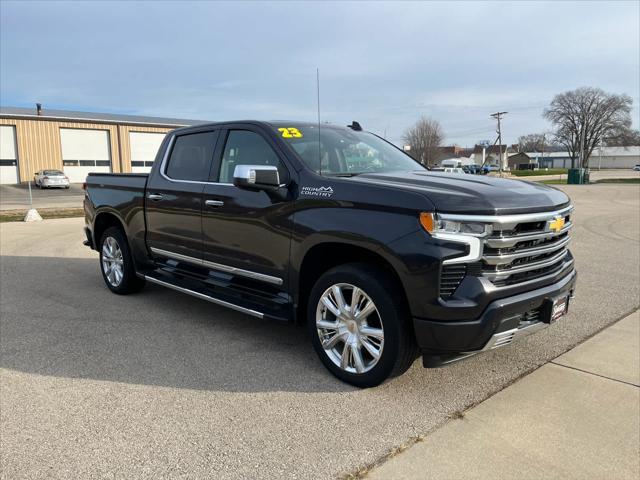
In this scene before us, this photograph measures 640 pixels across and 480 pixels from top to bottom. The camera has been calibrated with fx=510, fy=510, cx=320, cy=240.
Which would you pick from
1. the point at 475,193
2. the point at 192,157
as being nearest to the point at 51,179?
the point at 192,157

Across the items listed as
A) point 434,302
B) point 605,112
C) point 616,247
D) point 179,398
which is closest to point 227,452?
point 179,398

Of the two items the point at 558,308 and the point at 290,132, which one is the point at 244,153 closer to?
the point at 290,132

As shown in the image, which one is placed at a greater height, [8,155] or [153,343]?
[8,155]

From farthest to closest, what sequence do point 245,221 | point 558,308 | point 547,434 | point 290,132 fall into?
point 290,132 → point 245,221 → point 558,308 → point 547,434

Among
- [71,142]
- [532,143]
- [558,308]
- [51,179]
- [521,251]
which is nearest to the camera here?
[521,251]

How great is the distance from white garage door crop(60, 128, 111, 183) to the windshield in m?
43.4

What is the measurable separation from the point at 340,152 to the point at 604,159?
146957 millimetres

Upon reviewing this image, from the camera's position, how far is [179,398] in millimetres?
3439

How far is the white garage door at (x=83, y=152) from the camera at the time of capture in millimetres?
42750

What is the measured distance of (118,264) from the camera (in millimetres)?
6156

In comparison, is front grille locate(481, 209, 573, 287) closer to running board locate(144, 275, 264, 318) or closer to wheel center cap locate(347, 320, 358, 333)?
wheel center cap locate(347, 320, 358, 333)

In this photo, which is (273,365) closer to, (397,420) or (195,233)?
(397,420)

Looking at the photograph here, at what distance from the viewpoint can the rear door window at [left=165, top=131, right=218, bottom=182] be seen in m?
4.82

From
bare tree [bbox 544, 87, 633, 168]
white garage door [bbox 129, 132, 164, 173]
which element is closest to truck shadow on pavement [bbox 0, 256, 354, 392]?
white garage door [bbox 129, 132, 164, 173]
